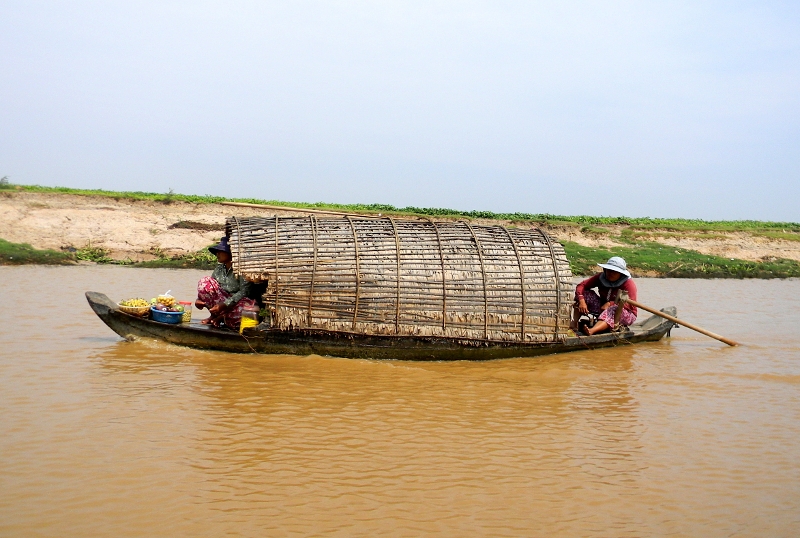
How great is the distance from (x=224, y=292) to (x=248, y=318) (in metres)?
0.52

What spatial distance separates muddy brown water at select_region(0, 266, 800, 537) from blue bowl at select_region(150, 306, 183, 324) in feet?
1.12

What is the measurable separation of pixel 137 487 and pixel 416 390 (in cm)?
317

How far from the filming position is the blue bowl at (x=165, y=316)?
309 inches

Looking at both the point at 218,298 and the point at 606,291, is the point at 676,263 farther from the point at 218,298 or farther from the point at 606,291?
the point at 218,298

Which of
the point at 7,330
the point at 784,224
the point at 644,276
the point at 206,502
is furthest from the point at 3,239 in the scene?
the point at 784,224

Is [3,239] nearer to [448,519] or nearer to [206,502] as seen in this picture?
[206,502]

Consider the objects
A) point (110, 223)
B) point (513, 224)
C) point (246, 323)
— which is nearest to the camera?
point (246, 323)

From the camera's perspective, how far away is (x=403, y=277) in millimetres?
7883

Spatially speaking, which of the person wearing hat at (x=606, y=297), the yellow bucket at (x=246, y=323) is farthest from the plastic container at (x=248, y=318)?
the person wearing hat at (x=606, y=297)

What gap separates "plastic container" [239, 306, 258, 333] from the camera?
25.5 feet

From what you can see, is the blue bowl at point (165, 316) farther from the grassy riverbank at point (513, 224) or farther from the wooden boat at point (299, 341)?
the grassy riverbank at point (513, 224)

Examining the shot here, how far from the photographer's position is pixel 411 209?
2333cm

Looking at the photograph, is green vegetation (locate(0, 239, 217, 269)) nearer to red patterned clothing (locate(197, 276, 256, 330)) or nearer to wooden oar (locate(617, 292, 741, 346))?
red patterned clothing (locate(197, 276, 256, 330))

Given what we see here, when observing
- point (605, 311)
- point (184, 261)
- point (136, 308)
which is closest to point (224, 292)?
point (136, 308)
